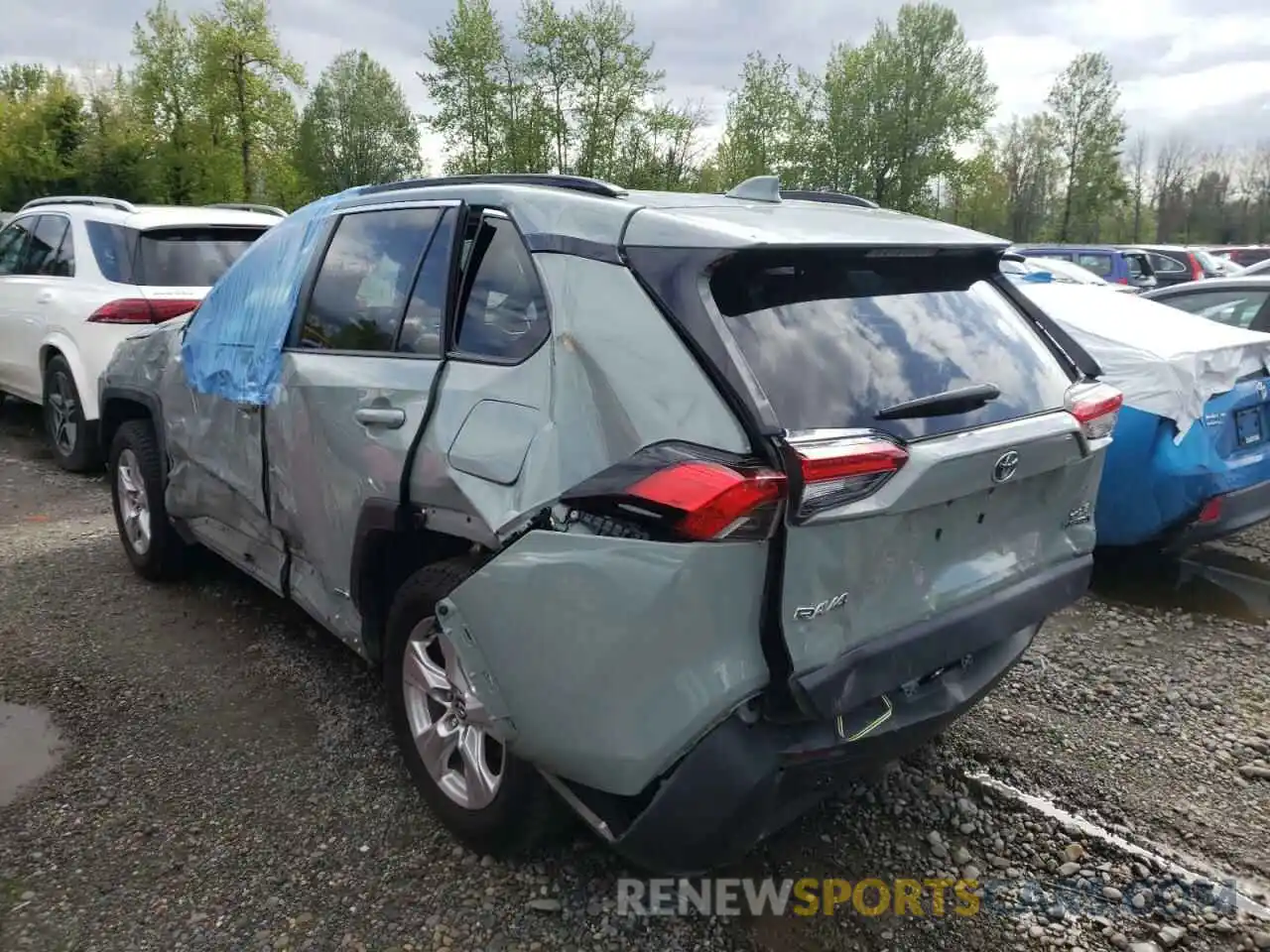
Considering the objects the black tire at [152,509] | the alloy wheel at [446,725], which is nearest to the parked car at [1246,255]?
the black tire at [152,509]

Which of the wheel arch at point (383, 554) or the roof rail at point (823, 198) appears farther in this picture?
the roof rail at point (823, 198)

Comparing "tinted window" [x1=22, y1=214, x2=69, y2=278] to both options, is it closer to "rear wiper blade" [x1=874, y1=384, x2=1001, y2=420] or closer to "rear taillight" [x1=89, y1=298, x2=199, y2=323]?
"rear taillight" [x1=89, y1=298, x2=199, y2=323]

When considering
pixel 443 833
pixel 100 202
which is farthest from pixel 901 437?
pixel 100 202

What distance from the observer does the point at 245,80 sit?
29875 millimetres

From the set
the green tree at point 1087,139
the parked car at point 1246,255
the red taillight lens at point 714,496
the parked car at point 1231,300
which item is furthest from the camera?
the green tree at point 1087,139

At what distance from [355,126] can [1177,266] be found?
37.8 meters

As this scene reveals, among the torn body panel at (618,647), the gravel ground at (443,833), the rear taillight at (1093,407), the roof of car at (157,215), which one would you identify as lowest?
the gravel ground at (443,833)

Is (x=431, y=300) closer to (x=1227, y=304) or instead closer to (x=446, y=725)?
(x=446, y=725)

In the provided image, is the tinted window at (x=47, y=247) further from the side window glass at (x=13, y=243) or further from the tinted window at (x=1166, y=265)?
the tinted window at (x=1166, y=265)

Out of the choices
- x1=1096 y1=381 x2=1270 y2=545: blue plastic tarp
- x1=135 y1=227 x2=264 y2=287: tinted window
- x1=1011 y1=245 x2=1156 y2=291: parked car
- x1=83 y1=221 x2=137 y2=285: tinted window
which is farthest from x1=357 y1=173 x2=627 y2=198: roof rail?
x1=1011 y1=245 x2=1156 y2=291: parked car

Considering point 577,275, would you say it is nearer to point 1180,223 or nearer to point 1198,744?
point 1198,744

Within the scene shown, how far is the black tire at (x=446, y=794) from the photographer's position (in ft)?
7.79

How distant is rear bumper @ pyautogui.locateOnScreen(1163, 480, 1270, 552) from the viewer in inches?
168

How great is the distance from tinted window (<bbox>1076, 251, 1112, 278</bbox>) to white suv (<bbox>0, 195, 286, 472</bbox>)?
15579 mm
